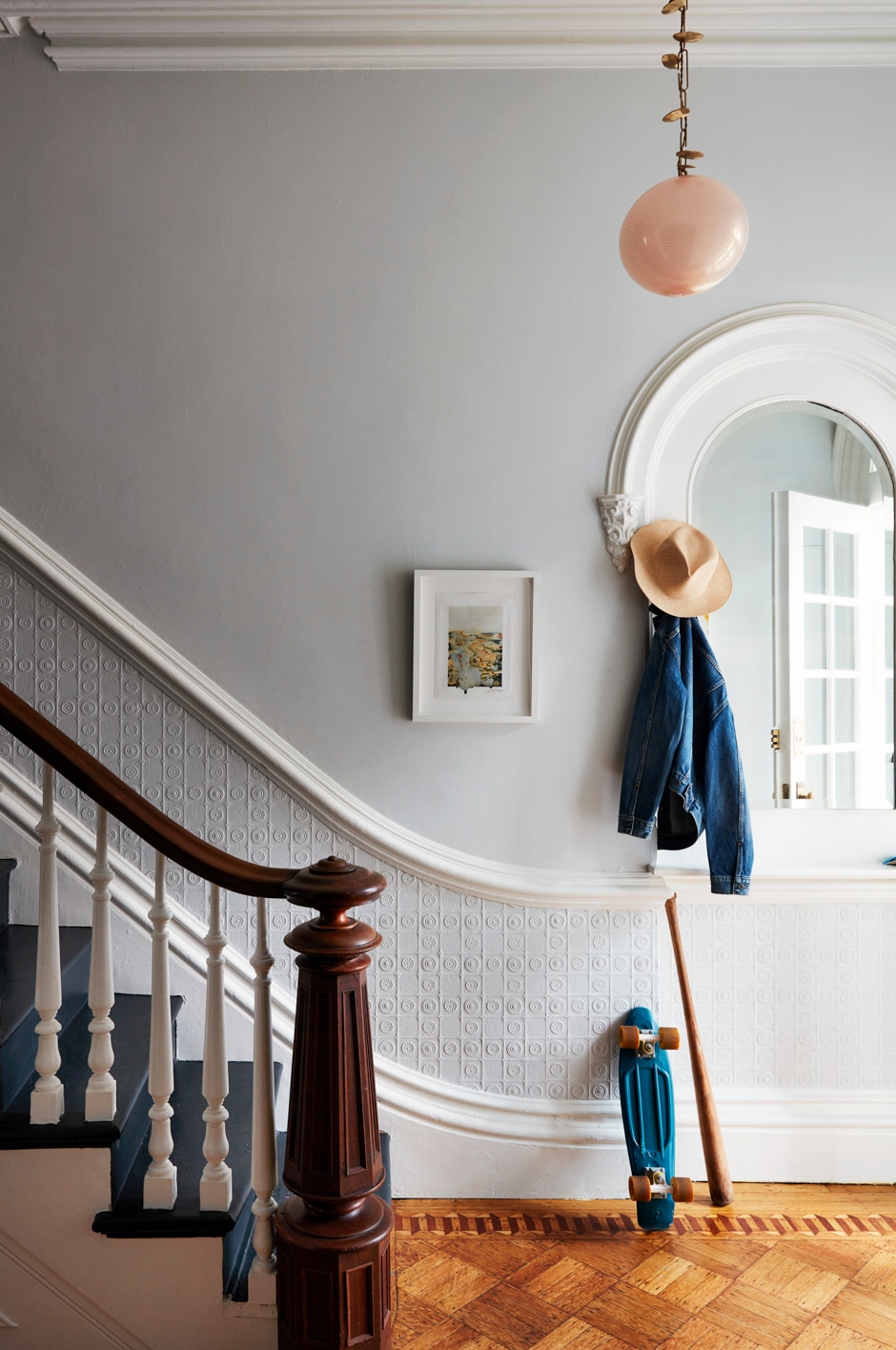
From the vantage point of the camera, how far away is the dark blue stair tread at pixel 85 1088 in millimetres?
1513

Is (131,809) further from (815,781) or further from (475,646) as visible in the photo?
(815,781)

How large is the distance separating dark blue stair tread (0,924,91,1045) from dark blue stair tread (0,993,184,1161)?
12 cm

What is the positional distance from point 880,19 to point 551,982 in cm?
264

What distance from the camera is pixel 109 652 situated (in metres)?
2.32

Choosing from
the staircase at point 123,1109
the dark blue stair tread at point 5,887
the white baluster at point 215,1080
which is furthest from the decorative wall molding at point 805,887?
the dark blue stair tread at point 5,887

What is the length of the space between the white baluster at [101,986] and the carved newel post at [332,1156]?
0.34 meters

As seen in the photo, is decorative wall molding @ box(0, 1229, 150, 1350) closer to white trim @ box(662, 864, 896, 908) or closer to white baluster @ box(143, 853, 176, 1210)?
white baluster @ box(143, 853, 176, 1210)

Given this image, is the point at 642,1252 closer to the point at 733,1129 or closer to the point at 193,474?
the point at 733,1129

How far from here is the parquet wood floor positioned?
1790 millimetres

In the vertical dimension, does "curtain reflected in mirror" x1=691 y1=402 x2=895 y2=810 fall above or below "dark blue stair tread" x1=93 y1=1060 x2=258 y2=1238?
above

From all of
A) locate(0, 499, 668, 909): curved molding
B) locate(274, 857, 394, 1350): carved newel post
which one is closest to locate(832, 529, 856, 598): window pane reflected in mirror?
locate(0, 499, 668, 909): curved molding

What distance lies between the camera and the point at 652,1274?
197cm

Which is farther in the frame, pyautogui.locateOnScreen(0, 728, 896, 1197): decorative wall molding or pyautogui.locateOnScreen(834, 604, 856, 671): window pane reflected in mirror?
pyautogui.locateOnScreen(834, 604, 856, 671): window pane reflected in mirror

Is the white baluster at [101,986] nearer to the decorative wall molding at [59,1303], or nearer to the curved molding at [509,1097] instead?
the decorative wall molding at [59,1303]
